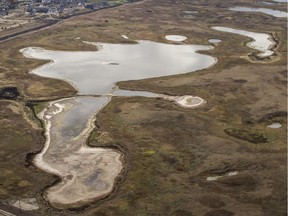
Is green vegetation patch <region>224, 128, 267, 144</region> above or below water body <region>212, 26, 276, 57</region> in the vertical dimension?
above

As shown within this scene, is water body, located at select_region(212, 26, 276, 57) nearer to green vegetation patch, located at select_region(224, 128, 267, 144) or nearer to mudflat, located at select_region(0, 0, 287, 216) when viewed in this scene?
mudflat, located at select_region(0, 0, 287, 216)

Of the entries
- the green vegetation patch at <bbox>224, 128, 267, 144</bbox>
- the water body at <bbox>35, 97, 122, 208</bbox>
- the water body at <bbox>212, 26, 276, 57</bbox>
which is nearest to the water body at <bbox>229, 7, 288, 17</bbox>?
the water body at <bbox>212, 26, 276, 57</bbox>

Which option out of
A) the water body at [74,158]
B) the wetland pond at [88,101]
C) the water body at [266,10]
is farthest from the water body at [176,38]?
the water body at [74,158]

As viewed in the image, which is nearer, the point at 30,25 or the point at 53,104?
the point at 53,104

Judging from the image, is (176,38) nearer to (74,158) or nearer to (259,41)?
(259,41)

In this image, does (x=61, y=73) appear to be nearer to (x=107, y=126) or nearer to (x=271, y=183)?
(x=107, y=126)

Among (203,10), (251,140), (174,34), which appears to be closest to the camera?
(251,140)

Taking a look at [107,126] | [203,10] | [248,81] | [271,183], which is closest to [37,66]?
[107,126]
